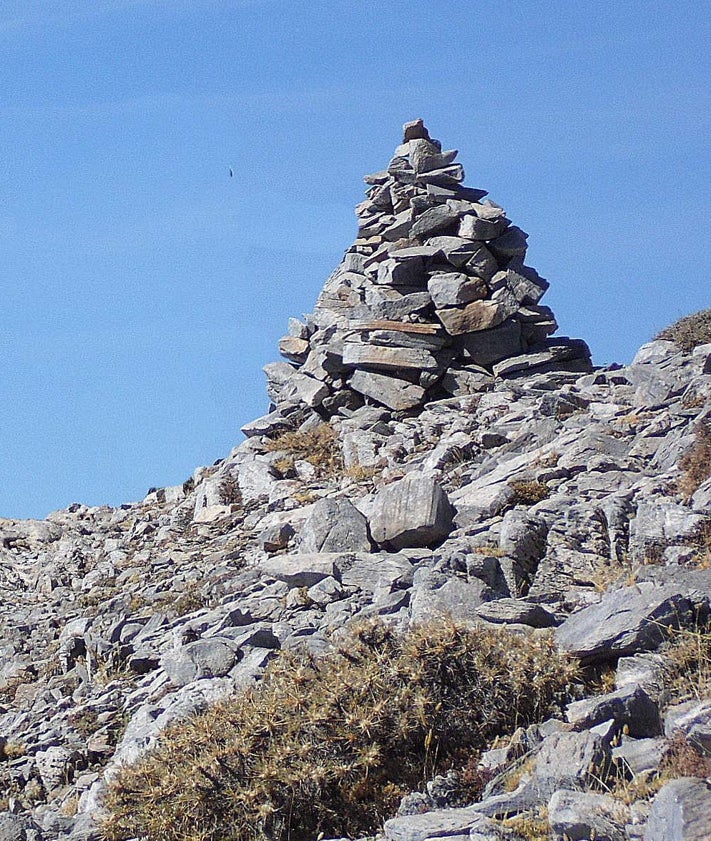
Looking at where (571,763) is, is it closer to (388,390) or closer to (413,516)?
(413,516)

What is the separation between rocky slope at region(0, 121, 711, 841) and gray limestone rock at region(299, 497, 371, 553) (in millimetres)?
40

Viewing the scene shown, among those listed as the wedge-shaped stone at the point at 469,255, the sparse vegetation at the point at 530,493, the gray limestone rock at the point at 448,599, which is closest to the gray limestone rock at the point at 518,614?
the gray limestone rock at the point at 448,599

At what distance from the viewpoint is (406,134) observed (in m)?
27.1

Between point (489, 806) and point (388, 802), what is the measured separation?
1564 millimetres

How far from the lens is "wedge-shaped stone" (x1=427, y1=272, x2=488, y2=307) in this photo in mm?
23641

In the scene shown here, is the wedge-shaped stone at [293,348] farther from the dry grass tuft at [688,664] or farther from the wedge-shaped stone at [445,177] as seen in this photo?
the dry grass tuft at [688,664]

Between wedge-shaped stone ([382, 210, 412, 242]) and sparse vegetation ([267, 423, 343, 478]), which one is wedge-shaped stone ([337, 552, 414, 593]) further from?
wedge-shaped stone ([382, 210, 412, 242])

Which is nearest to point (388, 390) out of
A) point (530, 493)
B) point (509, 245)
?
point (509, 245)

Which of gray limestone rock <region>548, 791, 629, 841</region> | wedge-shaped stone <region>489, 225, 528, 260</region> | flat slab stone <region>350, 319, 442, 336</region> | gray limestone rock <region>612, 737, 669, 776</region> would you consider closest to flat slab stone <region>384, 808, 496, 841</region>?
gray limestone rock <region>548, 791, 629, 841</region>

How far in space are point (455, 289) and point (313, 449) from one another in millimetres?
4849

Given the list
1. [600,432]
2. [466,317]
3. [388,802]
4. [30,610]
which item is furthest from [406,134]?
[388,802]

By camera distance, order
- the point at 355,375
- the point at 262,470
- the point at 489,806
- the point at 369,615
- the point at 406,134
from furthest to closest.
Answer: the point at 406,134, the point at 355,375, the point at 262,470, the point at 369,615, the point at 489,806

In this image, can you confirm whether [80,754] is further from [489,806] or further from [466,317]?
[466,317]

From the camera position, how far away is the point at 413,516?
14336 millimetres
